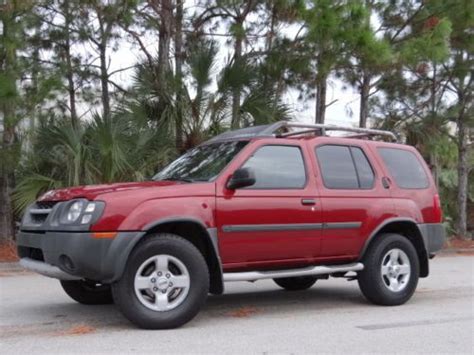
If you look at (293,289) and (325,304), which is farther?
(293,289)

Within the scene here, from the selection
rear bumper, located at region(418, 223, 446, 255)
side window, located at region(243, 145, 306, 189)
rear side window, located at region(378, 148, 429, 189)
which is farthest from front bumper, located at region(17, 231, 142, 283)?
rear bumper, located at region(418, 223, 446, 255)

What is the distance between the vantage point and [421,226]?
7996 mm

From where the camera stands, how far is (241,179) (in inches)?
255

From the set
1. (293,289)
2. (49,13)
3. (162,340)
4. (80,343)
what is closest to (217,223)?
(162,340)

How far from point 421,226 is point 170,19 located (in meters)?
9.07

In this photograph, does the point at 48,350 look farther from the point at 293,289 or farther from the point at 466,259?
the point at 466,259

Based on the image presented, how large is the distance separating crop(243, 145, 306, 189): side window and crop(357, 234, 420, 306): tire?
128 centimetres

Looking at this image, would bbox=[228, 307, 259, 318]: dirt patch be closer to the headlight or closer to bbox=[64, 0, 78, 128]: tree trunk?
the headlight

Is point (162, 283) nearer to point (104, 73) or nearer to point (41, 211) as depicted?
point (41, 211)

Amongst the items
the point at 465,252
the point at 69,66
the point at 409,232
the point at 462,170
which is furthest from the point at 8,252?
the point at 462,170

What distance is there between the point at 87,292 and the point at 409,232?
3891 mm

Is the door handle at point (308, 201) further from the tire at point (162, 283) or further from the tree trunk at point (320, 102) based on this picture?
the tree trunk at point (320, 102)

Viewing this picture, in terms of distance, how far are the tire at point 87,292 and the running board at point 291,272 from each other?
1.66 m

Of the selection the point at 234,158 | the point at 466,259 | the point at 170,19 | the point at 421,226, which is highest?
the point at 170,19
